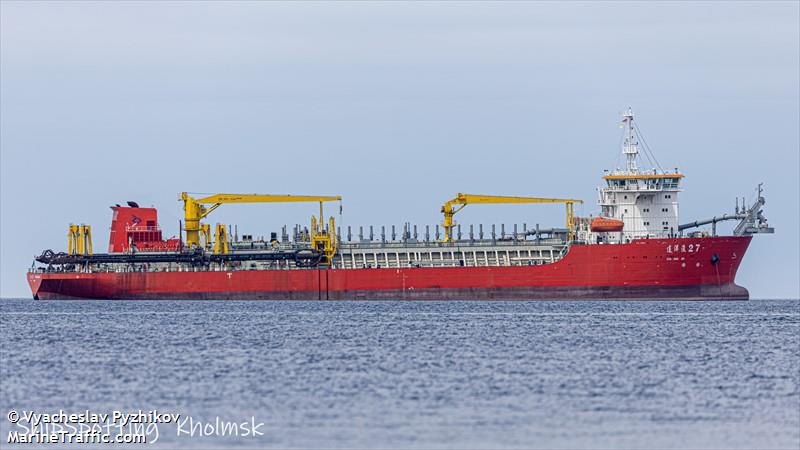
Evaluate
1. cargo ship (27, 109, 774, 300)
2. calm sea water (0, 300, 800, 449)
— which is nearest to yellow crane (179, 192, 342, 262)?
cargo ship (27, 109, 774, 300)

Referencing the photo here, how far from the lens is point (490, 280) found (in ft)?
249

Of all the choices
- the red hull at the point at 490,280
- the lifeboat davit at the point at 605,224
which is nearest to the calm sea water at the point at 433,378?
the red hull at the point at 490,280

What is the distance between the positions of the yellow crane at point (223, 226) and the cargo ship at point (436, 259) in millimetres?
86

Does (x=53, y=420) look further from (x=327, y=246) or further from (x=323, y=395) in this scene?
(x=327, y=246)

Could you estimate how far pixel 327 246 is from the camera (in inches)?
3201

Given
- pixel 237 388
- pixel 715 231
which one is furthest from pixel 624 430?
pixel 715 231

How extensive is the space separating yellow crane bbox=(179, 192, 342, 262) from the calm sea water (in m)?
22.2

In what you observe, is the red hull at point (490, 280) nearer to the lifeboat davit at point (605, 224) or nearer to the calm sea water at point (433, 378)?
the lifeboat davit at point (605, 224)

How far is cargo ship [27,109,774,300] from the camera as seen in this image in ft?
234

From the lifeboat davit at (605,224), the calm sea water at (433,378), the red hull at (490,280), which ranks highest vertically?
the lifeboat davit at (605,224)

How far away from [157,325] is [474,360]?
2136 centimetres

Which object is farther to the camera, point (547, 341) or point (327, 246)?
point (327, 246)

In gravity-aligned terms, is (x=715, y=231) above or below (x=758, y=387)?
above

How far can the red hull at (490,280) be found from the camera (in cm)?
7094
